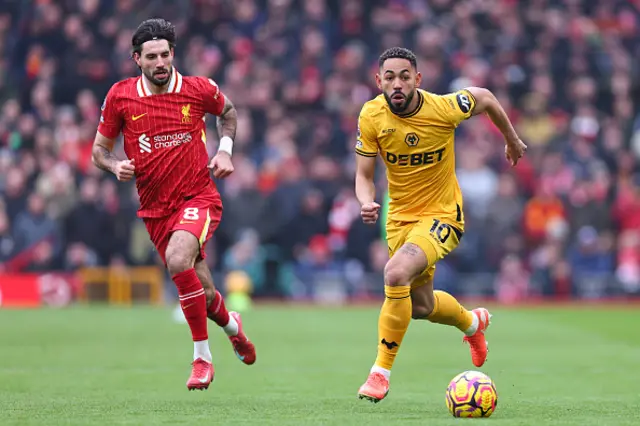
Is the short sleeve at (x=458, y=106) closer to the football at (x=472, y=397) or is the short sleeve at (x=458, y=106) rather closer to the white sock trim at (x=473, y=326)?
the white sock trim at (x=473, y=326)

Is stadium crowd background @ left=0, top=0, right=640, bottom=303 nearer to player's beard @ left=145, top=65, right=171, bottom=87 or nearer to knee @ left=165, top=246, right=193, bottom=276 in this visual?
player's beard @ left=145, top=65, right=171, bottom=87

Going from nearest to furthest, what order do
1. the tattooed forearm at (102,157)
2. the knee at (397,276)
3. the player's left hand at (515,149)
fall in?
1. the knee at (397,276)
2. the tattooed forearm at (102,157)
3. the player's left hand at (515,149)

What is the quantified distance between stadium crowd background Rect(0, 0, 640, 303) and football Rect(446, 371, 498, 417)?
547 inches

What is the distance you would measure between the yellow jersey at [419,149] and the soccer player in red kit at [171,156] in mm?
1101

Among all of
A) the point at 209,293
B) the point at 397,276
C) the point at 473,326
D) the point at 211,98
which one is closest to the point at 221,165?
the point at 211,98

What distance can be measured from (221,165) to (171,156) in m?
0.43

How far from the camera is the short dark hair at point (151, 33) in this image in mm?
9141

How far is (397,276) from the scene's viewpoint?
8.77 metres

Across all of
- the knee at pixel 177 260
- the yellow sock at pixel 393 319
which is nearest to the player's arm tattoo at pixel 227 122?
the knee at pixel 177 260

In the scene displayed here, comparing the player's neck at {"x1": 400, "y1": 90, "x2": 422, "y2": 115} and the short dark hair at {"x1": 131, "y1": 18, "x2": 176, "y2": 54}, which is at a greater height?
the short dark hair at {"x1": 131, "y1": 18, "x2": 176, "y2": 54}

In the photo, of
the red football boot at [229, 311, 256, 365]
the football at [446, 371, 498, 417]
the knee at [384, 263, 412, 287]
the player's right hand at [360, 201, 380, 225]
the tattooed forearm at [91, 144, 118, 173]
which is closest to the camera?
the football at [446, 371, 498, 417]

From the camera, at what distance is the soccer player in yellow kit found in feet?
28.9

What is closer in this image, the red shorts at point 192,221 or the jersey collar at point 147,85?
the red shorts at point 192,221

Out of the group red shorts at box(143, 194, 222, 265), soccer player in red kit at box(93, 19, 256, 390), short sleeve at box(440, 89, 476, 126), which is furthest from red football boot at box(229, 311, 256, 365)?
short sleeve at box(440, 89, 476, 126)
